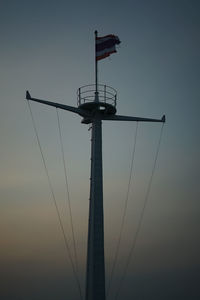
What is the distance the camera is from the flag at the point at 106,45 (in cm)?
2910

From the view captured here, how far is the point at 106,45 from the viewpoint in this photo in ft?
95.7

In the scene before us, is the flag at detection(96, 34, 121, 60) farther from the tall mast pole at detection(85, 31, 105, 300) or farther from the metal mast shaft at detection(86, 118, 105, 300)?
the metal mast shaft at detection(86, 118, 105, 300)

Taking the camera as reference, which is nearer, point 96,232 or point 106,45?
point 96,232

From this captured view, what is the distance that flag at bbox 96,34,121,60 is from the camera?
2910 centimetres

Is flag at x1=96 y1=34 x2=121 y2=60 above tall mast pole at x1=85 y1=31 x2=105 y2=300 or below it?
above

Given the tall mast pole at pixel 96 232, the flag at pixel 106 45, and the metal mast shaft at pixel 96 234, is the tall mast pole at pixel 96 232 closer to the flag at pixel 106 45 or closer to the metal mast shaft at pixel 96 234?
the metal mast shaft at pixel 96 234

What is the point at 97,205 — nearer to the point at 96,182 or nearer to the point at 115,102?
the point at 96,182

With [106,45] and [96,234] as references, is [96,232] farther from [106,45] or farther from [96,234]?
[106,45]

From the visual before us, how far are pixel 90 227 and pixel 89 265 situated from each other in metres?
2.42

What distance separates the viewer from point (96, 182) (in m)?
26.3

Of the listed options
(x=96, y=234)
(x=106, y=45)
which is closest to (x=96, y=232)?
(x=96, y=234)

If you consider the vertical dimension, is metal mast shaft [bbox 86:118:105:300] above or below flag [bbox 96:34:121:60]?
below

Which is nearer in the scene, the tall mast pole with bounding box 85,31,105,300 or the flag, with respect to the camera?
the tall mast pole with bounding box 85,31,105,300

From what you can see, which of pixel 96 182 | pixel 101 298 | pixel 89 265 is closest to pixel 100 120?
pixel 96 182
